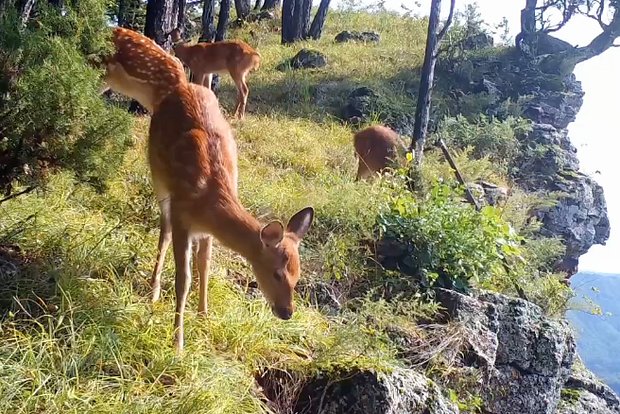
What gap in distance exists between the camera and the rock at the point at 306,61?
17.5 m

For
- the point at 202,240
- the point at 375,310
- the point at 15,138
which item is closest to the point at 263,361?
the point at 202,240

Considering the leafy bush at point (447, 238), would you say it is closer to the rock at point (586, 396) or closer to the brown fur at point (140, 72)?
the rock at point (586, 396)

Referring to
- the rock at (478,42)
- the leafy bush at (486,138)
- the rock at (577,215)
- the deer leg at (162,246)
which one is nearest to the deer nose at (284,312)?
the deer leg at (162,246)

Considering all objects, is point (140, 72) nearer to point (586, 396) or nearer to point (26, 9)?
point (26, 9)

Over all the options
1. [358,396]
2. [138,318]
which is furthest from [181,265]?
[358,396]

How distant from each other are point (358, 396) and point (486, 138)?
32.7 ft

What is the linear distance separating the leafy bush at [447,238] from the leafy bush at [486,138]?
247 inches

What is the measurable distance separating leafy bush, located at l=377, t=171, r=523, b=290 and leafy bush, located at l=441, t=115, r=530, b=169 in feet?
20.6

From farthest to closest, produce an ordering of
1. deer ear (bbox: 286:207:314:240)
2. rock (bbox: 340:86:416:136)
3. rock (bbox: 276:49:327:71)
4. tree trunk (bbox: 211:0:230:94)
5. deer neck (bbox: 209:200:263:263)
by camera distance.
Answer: rock (bbox: 276:49:327:71) < tree trunk (bbox: 211:0:230:94) < rock (bbox: 340:86:416:136) < deer ear (bbox: 286:207:314:240) < deer neck (bbox: 209:200:263:263)

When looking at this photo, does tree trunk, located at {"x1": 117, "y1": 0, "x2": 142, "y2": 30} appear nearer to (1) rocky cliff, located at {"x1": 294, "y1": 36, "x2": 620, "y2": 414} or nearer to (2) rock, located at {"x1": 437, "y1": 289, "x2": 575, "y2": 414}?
(1) rocky cliff, located at {"x1": 294, "y1": 36, "x2": 620, "y2": 414}

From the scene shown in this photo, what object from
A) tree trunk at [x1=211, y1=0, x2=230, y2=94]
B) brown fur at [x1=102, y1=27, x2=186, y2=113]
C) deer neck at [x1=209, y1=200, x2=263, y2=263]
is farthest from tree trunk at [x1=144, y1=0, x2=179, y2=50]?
deer neck at [x1=209, y1=200, x2=263, y2=263]

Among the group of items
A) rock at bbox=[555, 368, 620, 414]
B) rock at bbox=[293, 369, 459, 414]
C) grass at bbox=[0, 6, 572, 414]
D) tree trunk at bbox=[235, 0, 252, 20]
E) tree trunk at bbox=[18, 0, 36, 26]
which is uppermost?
tree trunk at bbox=[18, 0, 36, 26]

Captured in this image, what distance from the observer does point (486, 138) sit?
14406 millimetres

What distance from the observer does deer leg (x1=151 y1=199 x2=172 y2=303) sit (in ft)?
18.0
